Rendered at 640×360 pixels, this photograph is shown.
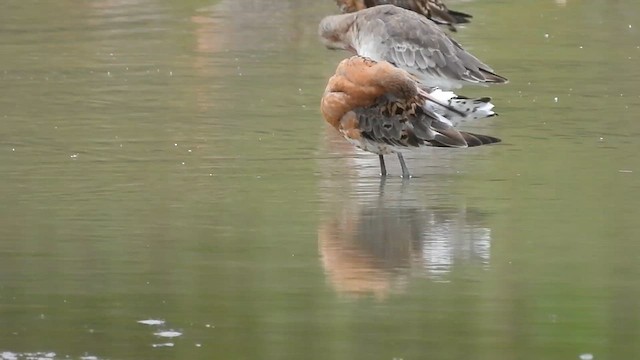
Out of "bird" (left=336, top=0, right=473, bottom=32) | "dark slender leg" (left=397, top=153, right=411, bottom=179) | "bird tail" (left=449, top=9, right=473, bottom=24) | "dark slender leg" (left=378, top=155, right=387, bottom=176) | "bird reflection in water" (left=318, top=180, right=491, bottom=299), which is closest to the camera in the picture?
"bird reflection in water" (left=318, top=180, right=491, bottom=299)

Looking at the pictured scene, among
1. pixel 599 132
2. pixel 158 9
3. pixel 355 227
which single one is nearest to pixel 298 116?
pixel 599 132

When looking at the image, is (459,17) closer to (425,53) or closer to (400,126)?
(425,53)

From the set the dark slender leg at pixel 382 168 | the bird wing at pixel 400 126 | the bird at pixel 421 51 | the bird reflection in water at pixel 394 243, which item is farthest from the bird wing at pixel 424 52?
the bird reflection in water at pixel 394 243

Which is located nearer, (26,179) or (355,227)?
(355,227)

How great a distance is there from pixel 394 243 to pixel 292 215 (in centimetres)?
84

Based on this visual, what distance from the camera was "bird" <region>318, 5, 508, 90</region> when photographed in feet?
41.7

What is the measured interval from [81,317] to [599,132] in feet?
17.2

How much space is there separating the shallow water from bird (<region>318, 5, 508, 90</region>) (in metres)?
0.39

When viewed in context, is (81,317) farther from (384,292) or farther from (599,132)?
(599,132)

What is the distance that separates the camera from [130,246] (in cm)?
848

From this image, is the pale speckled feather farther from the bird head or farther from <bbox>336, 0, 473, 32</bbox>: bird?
<bbox>336, 0, 473, 32</bbox>: bird

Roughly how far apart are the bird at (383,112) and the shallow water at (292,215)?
266 mm

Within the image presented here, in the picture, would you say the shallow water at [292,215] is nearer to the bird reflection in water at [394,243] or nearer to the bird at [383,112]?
the bird reflection in water at [394,243]

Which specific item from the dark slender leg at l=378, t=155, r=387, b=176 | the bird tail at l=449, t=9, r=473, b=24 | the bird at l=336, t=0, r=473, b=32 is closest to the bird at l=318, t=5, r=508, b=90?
the bird at l=336, t=0, r=473, b=32
